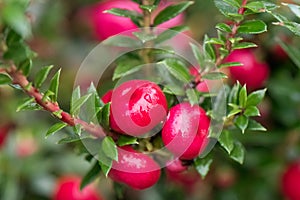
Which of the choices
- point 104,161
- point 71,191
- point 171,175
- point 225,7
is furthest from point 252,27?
point 71,191

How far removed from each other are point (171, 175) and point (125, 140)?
0.40 metres

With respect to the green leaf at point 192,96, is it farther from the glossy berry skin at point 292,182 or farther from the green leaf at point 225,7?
the glossy berry skin at point 292,182

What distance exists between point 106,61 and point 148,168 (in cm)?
50

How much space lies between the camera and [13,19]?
0.68 metres

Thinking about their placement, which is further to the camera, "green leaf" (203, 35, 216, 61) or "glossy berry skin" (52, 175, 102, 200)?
"glossy berry skin" (52, 175, 102, 200)

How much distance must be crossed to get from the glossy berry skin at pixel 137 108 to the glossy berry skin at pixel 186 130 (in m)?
0.02

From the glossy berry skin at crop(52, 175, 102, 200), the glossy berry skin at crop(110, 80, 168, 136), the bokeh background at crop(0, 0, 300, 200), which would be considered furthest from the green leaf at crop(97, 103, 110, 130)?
the glossy berry skin at crop(52, 175, 102, 200)

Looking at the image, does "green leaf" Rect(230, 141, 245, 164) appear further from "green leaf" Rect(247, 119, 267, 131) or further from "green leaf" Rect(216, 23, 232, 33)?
"green leaf" Rect(216, 23, 232, 33)

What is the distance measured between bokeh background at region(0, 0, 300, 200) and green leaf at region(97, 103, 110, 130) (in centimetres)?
36

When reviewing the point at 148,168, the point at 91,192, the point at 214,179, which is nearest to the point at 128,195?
the point at 91,192

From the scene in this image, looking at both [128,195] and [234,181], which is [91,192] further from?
[234,181]

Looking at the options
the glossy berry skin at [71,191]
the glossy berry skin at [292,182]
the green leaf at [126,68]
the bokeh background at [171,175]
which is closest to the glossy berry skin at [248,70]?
the bokeh background at [171,175]

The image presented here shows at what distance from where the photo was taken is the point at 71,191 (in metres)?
1.24

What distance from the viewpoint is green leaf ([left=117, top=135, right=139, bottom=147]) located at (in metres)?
0.72
